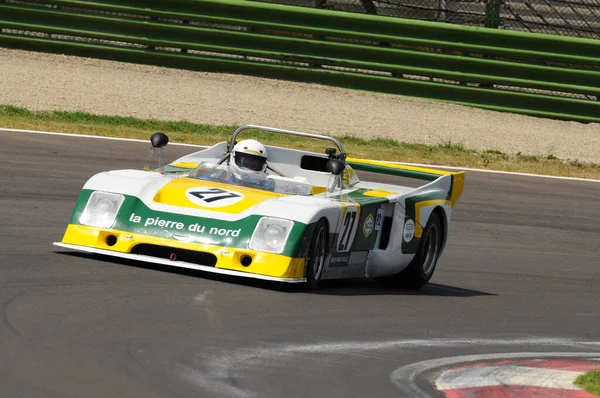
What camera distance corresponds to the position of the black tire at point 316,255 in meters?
8.20

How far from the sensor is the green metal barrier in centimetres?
2072

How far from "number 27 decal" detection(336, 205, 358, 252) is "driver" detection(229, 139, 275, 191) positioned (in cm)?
79

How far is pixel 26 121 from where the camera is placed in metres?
16.0

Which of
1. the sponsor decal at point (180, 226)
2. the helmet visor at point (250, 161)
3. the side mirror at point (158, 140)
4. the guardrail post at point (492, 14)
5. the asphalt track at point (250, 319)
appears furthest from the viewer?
the guardrail post at point (492, 14)

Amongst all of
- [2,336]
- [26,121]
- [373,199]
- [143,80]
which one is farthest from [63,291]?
[143,80]

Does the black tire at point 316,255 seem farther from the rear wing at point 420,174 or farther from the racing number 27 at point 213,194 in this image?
the rear wing at point 420,174

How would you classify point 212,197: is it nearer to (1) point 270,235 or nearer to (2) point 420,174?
(1) point 270,235

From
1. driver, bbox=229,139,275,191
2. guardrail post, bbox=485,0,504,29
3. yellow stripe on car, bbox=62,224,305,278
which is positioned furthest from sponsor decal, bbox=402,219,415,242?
guardrail post, bbox=485,0,504,29

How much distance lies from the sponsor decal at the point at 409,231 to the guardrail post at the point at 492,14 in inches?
481

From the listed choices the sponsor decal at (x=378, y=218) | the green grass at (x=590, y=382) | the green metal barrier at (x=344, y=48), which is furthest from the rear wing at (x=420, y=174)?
the green metal barrier at (x=344, y=48)

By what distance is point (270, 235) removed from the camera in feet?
26.5

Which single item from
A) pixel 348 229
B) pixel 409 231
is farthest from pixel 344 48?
pixel 348 229

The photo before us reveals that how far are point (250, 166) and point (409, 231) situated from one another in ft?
4.37

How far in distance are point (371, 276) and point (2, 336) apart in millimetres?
4040
